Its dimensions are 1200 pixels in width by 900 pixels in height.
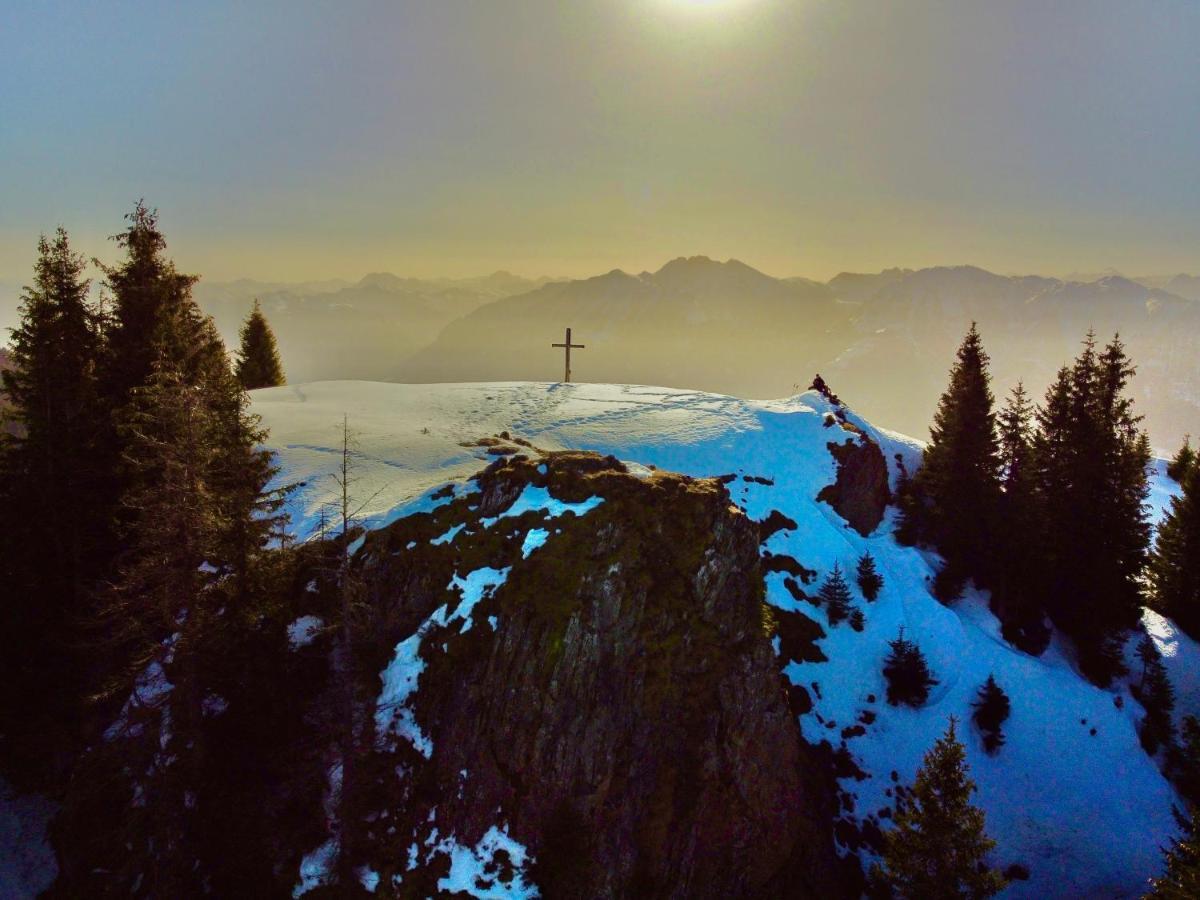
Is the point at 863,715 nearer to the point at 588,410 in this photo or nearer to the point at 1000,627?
the point at 1000,627

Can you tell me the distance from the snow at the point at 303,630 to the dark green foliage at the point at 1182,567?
137 ft

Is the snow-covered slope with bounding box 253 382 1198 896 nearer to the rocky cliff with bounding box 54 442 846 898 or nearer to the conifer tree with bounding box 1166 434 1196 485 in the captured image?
the rocky cliff with bounding box 54 442 846 898

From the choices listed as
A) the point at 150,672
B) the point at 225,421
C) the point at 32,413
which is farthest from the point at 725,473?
the point at 32,413

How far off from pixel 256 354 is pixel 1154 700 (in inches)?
2482

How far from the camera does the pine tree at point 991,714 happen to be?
2292 centimetres

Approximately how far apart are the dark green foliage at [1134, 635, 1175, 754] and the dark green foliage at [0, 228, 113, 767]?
40.0 metres

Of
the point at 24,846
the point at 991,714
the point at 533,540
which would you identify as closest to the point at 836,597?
the point at 991,714

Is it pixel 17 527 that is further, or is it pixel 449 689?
pixel 17 527

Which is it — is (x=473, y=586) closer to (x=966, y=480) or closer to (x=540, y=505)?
(x=540, y=505)

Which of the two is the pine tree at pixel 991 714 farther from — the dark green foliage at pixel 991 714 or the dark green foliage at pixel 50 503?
the dark green foliage at pixel 50 503

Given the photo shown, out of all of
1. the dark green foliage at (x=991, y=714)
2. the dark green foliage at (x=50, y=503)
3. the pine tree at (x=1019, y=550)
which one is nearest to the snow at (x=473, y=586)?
the dark green foliage at (x=50, y=503)

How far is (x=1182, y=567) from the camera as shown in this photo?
30.8 m

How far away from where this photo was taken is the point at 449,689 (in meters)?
16.7

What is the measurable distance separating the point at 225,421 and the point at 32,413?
8.56 meters
